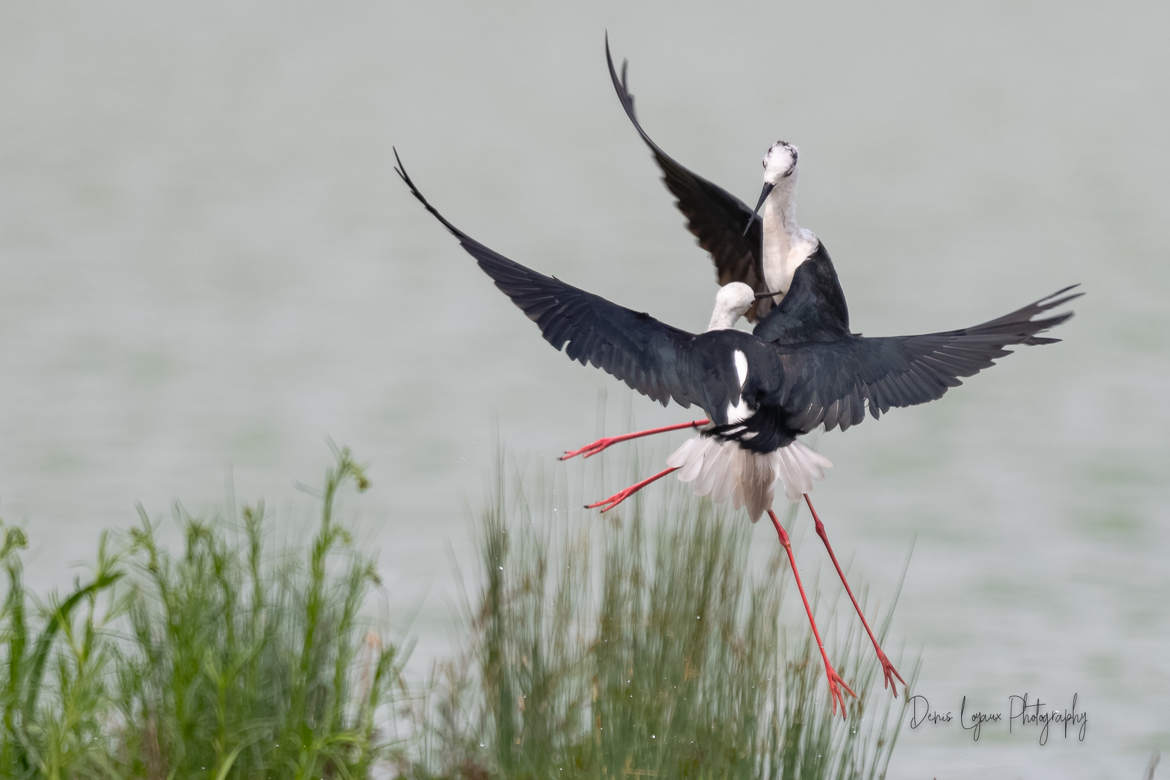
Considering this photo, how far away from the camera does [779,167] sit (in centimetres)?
391

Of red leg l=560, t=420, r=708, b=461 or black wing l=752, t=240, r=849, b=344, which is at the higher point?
black wing l=752, t=240, r=849, b=344

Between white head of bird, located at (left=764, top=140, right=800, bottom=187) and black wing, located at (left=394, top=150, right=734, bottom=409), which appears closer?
black wing, located at (left=394, top=150, right=734, bottom=409)

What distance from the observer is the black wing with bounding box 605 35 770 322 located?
4.27 m

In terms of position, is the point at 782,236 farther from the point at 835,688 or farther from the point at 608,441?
the point at 835,688

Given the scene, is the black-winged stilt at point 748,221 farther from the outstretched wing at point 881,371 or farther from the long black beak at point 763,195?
the outstretched wing at point 881,371

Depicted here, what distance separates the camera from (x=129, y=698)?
3334mm

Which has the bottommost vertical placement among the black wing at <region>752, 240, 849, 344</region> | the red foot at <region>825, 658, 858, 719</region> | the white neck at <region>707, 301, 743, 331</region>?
the red foot at <region>825, 658, 858, 719</region>

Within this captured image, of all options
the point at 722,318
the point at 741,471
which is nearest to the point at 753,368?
the point at 722,318

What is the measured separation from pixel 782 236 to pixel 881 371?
516 mm

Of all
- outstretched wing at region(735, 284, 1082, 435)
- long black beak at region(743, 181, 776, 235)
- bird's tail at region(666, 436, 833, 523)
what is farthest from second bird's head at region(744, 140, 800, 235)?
bird's tail at region(666, 436, 833, 523)

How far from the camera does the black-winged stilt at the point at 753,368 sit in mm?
3582

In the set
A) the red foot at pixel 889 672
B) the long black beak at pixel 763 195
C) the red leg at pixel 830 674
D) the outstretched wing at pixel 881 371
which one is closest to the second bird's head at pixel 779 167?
the long black beak at pixel 763 195

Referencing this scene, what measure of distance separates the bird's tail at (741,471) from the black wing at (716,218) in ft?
2.01

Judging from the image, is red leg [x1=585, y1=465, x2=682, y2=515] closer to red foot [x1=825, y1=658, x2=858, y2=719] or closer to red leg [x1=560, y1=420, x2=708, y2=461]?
red leg [x1=560, y1=420, x2=708, y2=461]
